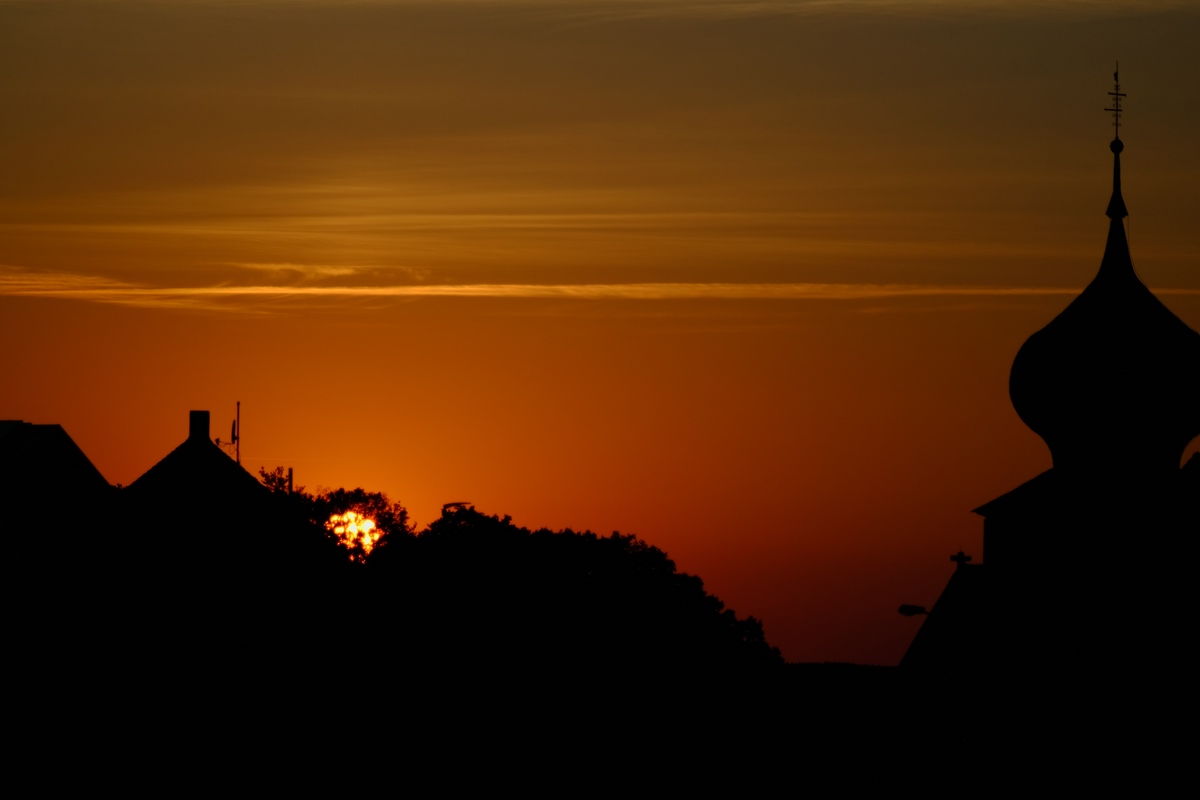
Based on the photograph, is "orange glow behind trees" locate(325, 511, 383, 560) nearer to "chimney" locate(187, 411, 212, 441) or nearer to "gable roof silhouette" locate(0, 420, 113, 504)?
"chimney" locate(187, 411, 212, 441)

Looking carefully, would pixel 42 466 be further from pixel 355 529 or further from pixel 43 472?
pixel 355 529

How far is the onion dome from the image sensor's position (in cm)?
6512

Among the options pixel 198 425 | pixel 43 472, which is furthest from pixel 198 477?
pixel 43 472

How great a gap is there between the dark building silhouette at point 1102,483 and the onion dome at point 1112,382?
0.03 meters

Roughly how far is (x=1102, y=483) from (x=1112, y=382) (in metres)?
2.89

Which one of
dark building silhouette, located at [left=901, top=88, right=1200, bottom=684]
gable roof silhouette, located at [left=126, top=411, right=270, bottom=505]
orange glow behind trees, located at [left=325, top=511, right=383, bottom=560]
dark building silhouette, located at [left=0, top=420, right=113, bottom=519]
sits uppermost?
orange glow behind trees, located at [left=325, top=511, right=383, bottom=560]

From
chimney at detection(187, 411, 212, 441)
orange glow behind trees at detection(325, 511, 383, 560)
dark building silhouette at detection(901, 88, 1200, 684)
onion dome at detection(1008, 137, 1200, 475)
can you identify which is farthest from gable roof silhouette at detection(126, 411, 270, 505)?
orange glow behind trees at detection(325, 511, 383, 560)

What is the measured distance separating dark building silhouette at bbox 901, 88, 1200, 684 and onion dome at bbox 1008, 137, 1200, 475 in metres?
0.03

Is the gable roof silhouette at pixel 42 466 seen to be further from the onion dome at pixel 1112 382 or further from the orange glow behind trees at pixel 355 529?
the orange glow behind trees at pixel 355 529

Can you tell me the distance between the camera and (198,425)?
4434cm

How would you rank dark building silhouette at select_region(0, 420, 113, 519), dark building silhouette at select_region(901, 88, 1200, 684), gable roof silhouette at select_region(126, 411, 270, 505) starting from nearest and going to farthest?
dark building silhouette at select_region(0, 420, 113, 519) → gable roof silhouette at select_region(126, 411, 270, 505) → dark building silhouette at select_region(901, 88, 1200, 684)

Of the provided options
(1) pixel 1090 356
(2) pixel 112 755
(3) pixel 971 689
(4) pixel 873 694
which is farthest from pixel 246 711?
(4) pixel 873 694

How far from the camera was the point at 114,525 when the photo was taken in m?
20.1

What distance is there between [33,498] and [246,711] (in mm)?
3273
